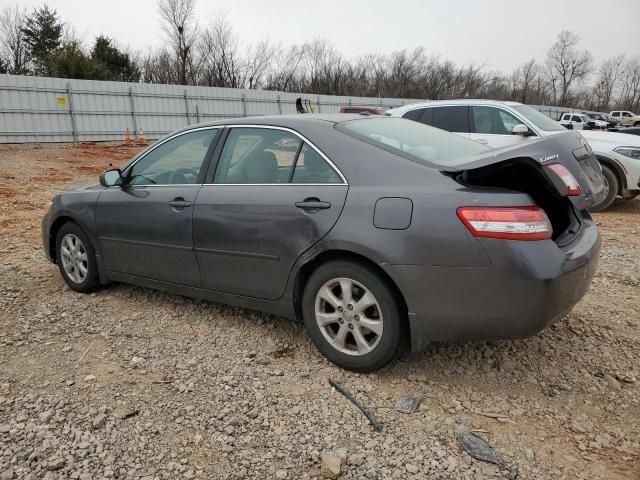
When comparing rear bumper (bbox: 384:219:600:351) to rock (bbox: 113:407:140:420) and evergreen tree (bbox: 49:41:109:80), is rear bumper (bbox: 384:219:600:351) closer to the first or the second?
rock (bbox: 113:407:140:420)

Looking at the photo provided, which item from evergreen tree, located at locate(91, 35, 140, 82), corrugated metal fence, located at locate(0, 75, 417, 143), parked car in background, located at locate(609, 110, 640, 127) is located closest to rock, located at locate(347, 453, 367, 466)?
corrugated metal fence, located at locate(0, 75, 417, 143)

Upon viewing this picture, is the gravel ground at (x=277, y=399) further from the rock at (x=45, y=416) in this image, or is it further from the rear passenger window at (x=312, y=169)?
the rear passenger window at (x=312, y=169)

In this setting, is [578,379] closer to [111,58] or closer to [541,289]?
[541,289]

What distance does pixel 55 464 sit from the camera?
7.55 feet

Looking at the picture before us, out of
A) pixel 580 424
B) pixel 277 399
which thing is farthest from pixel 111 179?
pixel 580 424

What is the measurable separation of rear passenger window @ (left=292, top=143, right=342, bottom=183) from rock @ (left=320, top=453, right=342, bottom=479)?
148 cm

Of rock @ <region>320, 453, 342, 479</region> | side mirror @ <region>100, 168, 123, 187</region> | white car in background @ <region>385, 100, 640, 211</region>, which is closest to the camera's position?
rock @ <region>320, 453, 342, 479</region>

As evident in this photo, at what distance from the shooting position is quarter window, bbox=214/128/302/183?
3.28 meters

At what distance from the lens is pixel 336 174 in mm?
3006

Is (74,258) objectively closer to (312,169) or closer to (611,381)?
(312,169)

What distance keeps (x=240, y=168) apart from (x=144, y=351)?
138cm

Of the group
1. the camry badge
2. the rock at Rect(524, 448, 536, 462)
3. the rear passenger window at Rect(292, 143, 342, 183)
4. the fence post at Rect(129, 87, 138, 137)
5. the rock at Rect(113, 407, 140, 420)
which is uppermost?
the fence post at Rect(129, 87, 138, 137)

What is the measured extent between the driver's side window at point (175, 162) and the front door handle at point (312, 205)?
1.01 metres

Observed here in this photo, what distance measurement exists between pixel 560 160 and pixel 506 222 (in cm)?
68
